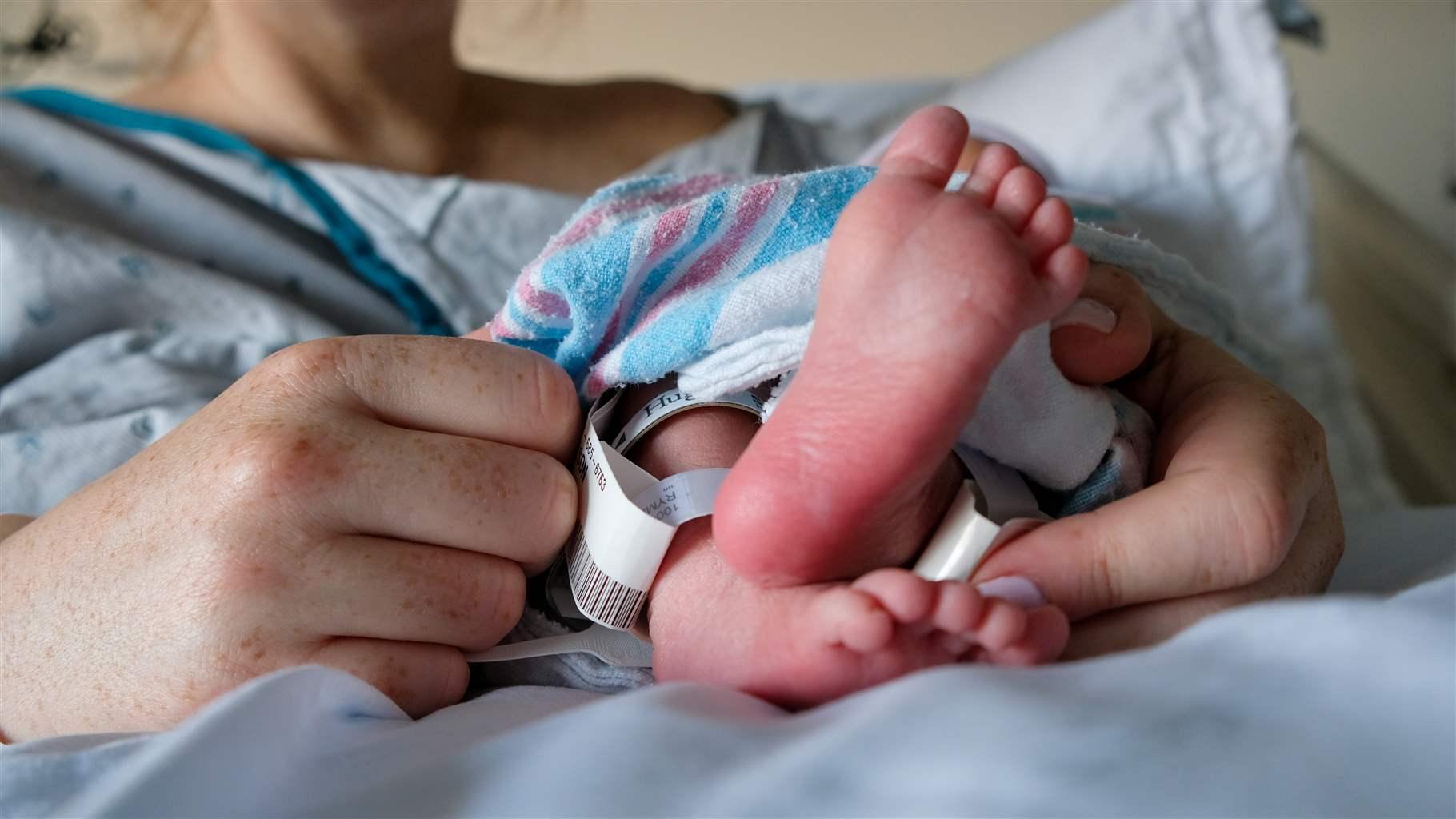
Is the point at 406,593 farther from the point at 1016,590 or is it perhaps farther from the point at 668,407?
the point at 1016,590

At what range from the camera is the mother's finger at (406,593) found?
1.60 ft

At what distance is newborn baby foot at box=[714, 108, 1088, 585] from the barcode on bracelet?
9cm

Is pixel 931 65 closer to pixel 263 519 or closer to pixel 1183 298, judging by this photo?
pixel 1183 298

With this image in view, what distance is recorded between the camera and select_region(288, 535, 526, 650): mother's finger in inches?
19.2

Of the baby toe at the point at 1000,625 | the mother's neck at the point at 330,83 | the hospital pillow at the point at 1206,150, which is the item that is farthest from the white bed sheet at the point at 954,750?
the mother's neck at the point at 330,83

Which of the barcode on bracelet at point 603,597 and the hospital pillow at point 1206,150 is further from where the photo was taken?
the hospital pillow at point 1206,150

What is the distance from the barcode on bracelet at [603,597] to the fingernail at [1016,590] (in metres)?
0.17

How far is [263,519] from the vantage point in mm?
477

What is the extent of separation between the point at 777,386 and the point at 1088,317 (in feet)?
A: 0.51

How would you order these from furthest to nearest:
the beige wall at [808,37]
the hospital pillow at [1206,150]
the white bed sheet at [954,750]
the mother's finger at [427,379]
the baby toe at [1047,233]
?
the beige wall at [808,37] → the hospital pillow at [1206,150] → the mother's finger at [427,379] → the baby toe at [1047,233] → the white bed sheet at [954,750]

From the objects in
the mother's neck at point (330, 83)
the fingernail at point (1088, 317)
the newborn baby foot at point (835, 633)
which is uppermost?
the mother's neck at point (330, 83)

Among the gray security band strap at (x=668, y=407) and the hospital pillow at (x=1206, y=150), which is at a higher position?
the gray security band strap at (x=668, y=407)

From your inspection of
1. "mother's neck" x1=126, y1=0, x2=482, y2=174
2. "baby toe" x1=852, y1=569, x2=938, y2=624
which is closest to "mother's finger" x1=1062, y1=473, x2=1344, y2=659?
"baby toe" x1=852, y1=569, x2=938, y2=624

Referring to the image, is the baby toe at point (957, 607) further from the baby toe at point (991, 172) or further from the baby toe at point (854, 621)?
the baby toe at point (991, 172)
